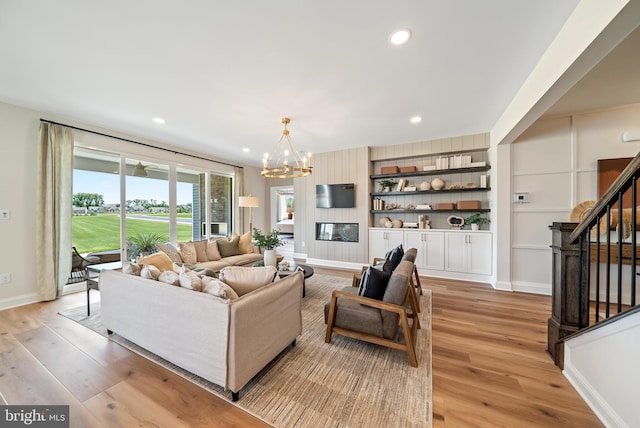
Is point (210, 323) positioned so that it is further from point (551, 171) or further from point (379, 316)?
point (551, 171)

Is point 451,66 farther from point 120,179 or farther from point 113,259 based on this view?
point 113,259

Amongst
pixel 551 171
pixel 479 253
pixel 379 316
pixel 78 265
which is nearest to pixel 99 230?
pixel 78 265

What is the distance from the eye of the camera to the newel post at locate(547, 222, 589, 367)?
1886 mm

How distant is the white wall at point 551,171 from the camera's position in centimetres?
314

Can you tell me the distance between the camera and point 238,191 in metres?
6.36

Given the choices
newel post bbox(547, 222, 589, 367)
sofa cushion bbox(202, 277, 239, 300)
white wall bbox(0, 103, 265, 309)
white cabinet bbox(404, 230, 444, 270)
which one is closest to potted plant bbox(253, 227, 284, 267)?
sofa cushion bbox(202, 277, 239, 300)

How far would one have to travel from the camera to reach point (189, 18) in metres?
1.70

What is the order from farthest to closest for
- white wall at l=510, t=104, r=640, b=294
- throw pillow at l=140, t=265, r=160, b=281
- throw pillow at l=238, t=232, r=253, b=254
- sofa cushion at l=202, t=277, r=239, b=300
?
throw pillow at l=238, t=232, r=253, b=254, white wall at l=510, t=104, r=640, b=294, throw pillow at l=140, t=265, r=160, b=281, sofa cushion at l=202, t=277, r=239, b=300

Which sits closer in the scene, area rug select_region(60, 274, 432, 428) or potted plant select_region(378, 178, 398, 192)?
area rug select_region(60, 274, 432, 428)

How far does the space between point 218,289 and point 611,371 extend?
256 cm

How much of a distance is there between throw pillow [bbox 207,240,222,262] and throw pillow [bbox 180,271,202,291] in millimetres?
2490

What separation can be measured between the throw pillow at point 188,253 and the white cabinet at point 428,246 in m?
4.00

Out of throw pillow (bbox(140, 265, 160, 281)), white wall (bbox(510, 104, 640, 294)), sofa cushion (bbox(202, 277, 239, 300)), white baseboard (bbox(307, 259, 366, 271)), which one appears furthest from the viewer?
white baseboard (bbox(307, 259, 366, 271))

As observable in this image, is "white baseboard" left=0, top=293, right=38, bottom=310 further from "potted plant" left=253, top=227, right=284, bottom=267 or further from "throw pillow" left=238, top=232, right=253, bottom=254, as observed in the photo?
"potted plant" left=253, top=227, right=284, bottom=267
